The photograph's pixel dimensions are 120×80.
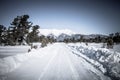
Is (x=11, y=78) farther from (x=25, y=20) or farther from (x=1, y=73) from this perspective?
(x=25, y=20)

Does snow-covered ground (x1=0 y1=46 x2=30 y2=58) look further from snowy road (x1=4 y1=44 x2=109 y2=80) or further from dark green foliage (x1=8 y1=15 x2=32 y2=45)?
dark green foliage (x1=8 y1=15 x2=32 y2=45)

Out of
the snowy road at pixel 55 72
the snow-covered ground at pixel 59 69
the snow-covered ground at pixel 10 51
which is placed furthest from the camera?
the snow-covered ground at pixel 10 51

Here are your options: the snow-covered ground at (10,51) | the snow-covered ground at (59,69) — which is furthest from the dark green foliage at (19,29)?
the snow-covered ground at (59,69)

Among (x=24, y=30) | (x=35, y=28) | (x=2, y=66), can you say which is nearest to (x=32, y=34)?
(x=35, y=28)

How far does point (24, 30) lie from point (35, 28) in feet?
40.6

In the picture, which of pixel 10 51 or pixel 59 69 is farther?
pixel 10 51

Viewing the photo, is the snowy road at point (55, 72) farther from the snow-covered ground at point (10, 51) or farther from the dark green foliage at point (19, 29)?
the dark green foliage at point (19, 29)

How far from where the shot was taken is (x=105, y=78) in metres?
6.95

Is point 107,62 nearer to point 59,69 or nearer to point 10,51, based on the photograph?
point 59,69

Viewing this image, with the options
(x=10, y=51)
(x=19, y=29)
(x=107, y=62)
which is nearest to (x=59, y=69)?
(x=107, y=62)

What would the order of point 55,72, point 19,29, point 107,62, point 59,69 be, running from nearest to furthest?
point 55,72
point 59,69
point 107,62
point 19,29

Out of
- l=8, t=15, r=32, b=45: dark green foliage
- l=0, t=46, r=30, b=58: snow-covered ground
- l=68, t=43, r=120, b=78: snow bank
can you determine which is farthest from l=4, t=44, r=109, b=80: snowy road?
l=8, t=15, r=32, b=45: dark green foliage

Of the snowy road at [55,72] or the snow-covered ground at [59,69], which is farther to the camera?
the snow-covered ground at [59,69]

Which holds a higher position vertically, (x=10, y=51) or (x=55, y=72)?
(x=55, y=72)
